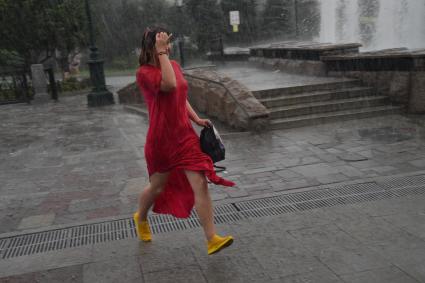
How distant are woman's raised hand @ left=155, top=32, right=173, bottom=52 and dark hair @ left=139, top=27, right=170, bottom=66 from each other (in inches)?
1.6

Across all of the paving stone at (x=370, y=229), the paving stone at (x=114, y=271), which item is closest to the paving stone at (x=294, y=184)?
the paving stone at (x=370, y=229)

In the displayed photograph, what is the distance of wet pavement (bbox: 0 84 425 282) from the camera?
11.8ft

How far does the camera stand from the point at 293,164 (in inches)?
250

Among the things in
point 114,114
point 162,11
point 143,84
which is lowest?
point 114,114

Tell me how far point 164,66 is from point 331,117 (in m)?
5.92

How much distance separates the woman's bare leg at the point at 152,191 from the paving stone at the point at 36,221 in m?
1.30

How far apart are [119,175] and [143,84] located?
2.98 m

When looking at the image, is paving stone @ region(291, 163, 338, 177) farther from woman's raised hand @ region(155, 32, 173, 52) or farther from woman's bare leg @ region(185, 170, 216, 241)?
woman's raised hand @ region(155, 32, 173, 52)

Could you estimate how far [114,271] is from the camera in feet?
12.1

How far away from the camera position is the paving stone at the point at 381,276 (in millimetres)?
3293

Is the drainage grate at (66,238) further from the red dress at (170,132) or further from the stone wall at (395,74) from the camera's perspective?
the stone wall at (395,74)

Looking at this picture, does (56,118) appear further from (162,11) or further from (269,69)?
(162,11)

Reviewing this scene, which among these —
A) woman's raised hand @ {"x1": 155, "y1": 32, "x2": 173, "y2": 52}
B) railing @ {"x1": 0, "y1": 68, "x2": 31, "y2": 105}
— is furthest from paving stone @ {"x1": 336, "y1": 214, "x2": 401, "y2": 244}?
railing @ {"x1": 0, "y1": 68, "x2": 31, "y2": 105}

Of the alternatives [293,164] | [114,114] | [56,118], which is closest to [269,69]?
[114,114]
